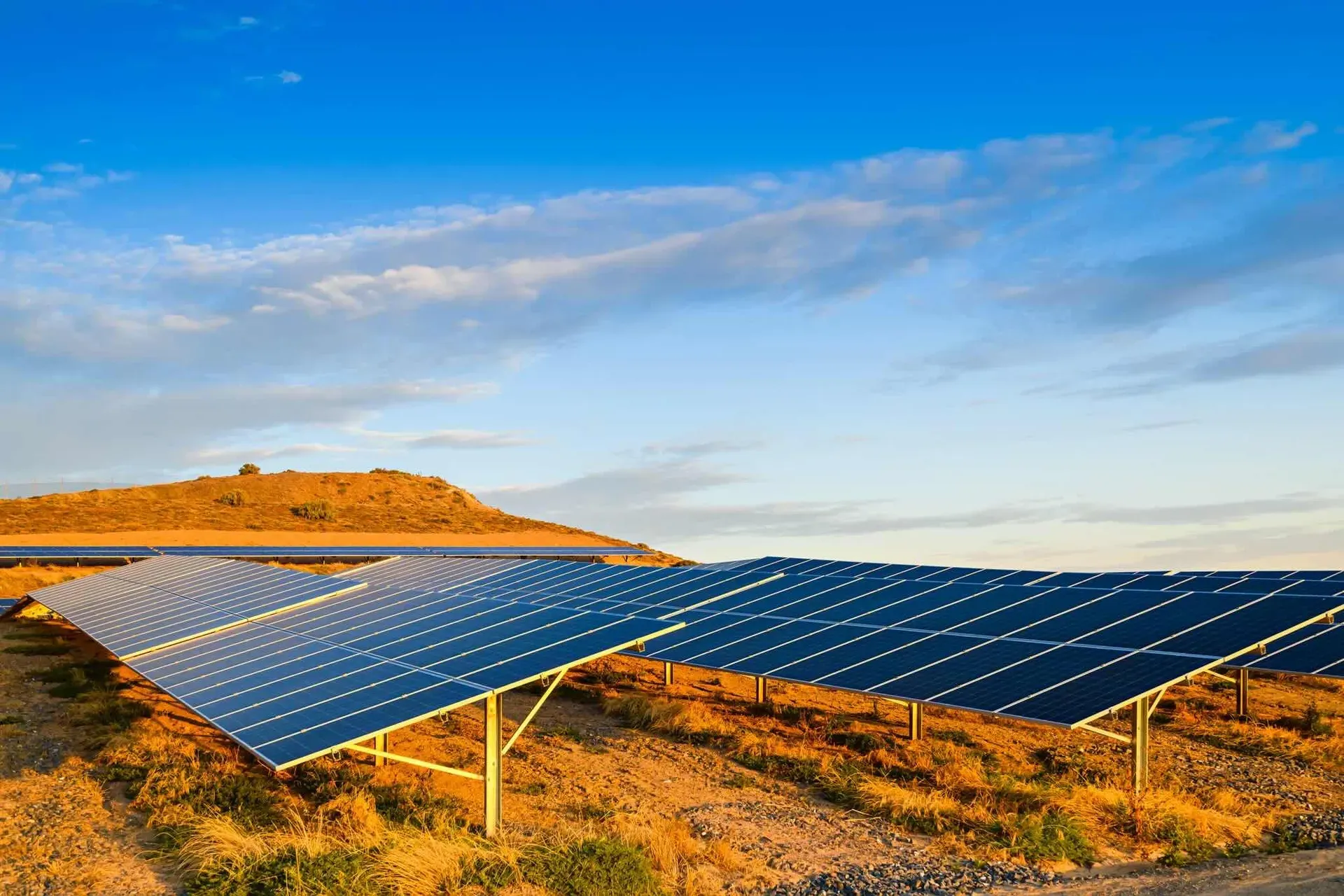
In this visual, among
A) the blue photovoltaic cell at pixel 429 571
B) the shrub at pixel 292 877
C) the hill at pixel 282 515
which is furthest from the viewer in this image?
the hill at pixel 282 515

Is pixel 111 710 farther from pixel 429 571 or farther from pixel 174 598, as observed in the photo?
pixel 429 571

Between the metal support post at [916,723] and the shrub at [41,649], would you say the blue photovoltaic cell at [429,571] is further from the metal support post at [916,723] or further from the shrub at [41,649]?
the metal support post at [916,723]

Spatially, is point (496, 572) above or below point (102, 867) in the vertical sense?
above

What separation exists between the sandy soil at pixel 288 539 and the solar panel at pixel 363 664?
46704mm

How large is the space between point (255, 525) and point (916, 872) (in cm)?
7258

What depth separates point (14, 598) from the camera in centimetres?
4316

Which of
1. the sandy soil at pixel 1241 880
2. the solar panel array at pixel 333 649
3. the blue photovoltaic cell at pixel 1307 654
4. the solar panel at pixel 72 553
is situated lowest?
the sandy soil at pixel 1241 880

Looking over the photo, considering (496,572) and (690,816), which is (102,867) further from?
A: (496,572)

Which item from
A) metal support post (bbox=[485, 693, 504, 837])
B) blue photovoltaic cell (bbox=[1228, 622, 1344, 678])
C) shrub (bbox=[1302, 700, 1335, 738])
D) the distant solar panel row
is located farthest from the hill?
shrub (bbox=[1302, 700, 1335, 738])

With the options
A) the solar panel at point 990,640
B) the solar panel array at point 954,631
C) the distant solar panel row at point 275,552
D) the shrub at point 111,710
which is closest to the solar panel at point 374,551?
the distant solar panel row at point 275,552

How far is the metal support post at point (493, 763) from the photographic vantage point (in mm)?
14188

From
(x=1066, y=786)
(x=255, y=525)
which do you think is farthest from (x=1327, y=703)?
(x=255, y=525)

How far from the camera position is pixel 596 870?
41.1ft

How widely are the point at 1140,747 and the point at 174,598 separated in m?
25.2
